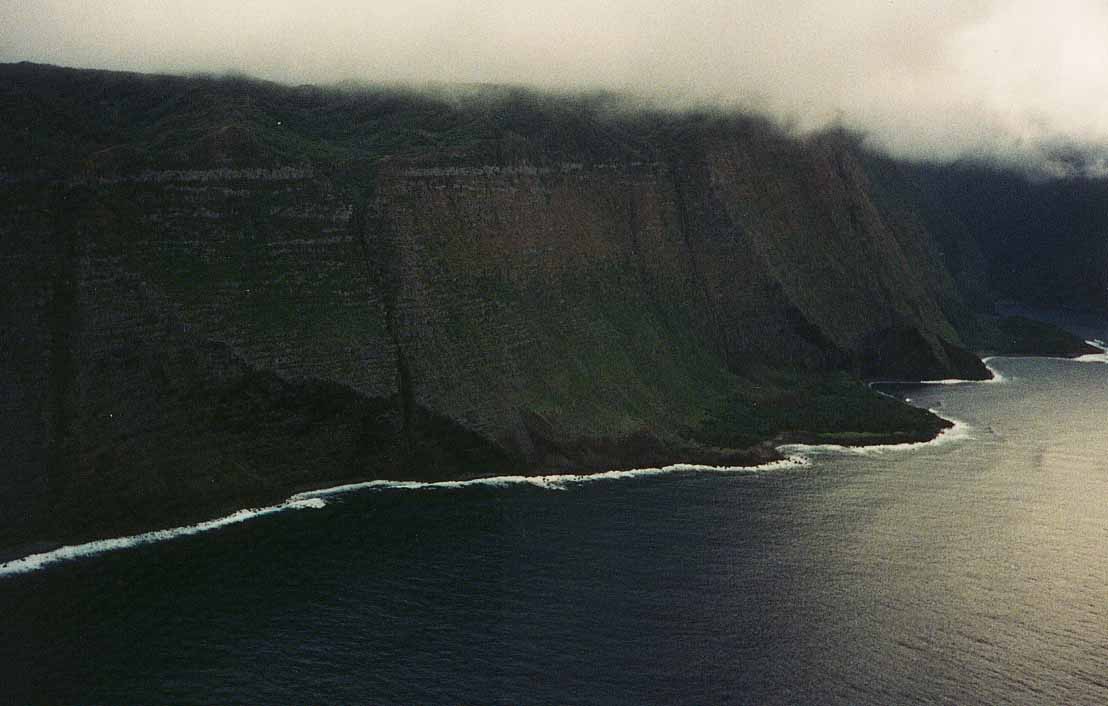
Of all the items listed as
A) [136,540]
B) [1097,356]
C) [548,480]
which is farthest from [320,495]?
[1097,356]

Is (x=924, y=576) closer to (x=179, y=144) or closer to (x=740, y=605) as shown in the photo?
(x=740, y=605)

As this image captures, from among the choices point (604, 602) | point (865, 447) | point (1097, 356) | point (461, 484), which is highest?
point (1097, 356)

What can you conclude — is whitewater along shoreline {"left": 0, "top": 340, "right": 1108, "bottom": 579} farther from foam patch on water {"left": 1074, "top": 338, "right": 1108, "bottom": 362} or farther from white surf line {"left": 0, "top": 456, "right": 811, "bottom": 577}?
foam patch on water {"left": 1074, "top": 338, "right": 1108, "bottom": 362}

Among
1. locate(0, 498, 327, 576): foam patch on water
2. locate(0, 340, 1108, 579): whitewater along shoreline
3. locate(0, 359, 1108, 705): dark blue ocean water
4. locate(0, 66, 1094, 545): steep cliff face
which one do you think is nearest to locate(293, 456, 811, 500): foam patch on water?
locate(0, 340, 1108, 579): whitewater along shoreline

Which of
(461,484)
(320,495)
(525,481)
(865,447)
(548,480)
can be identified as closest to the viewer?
(320,495)

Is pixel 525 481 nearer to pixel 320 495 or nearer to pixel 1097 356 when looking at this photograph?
pixel 320 495

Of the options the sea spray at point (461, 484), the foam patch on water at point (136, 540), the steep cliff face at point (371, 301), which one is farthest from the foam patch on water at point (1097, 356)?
the foam patch on water at point (136, 540)
